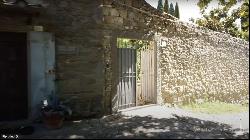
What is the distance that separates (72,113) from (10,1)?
2933mm

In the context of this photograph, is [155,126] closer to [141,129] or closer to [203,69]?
[141,129]

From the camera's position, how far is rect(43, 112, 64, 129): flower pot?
7.57m

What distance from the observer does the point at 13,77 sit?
8.20 meters

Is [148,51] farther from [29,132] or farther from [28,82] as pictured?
[29,132]

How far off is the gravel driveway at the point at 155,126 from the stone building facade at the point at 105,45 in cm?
80

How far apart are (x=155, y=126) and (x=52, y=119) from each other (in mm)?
2219

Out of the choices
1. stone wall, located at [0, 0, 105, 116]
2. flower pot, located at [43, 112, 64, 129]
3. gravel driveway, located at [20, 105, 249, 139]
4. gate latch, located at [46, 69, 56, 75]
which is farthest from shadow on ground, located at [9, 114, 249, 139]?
gate latch, located at [46, 69, 56, 75]

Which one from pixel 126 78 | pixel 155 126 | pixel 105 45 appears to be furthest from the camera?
pixel 126 78

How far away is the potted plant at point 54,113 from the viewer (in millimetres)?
7582

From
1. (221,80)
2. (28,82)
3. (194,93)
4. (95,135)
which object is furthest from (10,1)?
(221,80)

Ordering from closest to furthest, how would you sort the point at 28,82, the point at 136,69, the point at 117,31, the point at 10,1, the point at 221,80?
the point at 10,1
the point at 28,82
the point at 117,31
the point at 136,69
the point at 221,80

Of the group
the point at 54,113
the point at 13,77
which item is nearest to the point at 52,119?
the point at 54,113

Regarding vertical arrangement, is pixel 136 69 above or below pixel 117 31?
below

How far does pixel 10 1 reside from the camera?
7.73 metres
